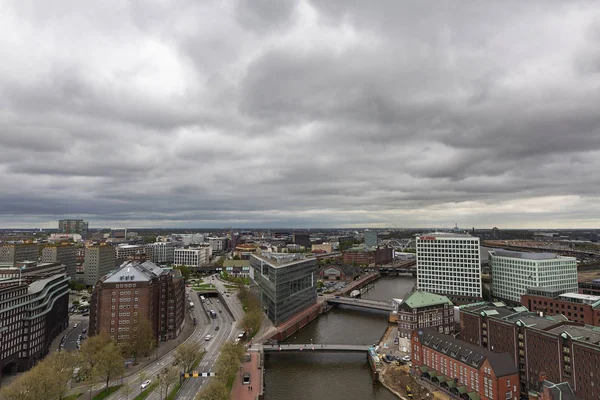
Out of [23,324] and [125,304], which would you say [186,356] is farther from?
[23,324]

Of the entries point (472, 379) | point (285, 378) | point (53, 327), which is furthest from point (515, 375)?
point (53, 327)

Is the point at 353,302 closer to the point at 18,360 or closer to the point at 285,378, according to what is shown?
the point at 285,378

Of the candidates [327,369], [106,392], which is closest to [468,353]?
[327,369]

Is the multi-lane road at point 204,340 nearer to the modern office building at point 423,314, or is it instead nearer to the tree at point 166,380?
the tree at point 166,380

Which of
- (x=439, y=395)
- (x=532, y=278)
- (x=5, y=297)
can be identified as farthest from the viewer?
(x=532, y=278)

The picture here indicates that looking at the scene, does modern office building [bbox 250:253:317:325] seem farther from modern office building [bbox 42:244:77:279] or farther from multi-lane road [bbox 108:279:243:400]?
modern office building [bbox 42:244:77:279]

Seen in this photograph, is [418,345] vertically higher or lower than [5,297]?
lower
